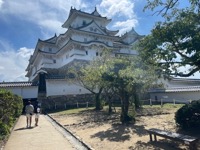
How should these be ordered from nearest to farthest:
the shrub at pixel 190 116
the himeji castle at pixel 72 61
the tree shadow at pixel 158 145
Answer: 1. the tree shadow at pixel 158 145
2. the shrub at pixel 190 116
3. the himeji castle at pixel 72 61

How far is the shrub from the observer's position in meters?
9.94

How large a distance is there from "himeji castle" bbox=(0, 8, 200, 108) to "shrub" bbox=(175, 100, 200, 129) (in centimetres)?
1623

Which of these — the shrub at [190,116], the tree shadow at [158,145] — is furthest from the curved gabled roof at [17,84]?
the tree shadow at [158,145]

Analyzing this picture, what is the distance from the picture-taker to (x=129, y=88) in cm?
1399

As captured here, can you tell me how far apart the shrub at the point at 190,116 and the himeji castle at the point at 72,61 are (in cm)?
1623

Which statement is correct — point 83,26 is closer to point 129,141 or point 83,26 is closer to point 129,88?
point 129,88

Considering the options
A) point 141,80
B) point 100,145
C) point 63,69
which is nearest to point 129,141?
point 100,145

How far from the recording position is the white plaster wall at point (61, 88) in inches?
1245

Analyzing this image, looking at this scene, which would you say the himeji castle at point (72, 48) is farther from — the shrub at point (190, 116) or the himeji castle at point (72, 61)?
the shrub at point (190, 116)

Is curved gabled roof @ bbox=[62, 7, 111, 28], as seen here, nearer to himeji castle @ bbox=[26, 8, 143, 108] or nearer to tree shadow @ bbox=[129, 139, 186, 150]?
himeji castle @ bbox=[26, 8, 143, 108]

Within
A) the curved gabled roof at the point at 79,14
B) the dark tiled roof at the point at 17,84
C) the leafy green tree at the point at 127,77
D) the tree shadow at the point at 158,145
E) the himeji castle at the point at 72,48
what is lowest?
the tree shadow at the point at 158,145

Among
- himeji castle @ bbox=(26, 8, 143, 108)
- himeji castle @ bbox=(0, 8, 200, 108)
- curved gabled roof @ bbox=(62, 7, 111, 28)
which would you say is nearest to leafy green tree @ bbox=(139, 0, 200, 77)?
himeji castle @ bbox=(0, 8, 200, 108)

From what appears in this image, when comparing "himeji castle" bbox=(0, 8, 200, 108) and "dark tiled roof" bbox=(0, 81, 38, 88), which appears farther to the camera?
"himeji castle" bbox=(0, 8, 200, 108)

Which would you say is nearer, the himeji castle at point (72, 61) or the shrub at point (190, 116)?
the shrub at point (190, 116)
